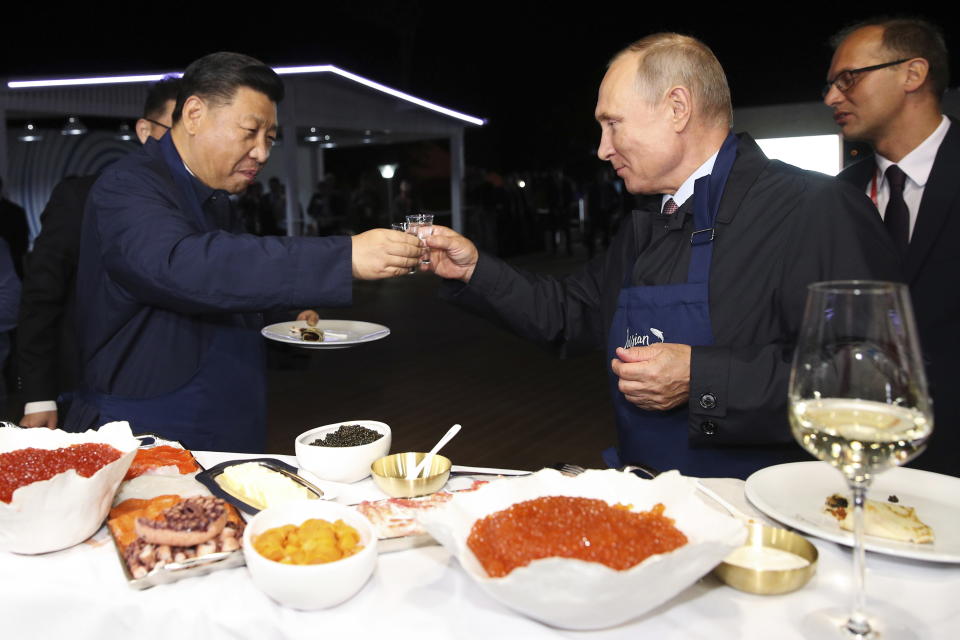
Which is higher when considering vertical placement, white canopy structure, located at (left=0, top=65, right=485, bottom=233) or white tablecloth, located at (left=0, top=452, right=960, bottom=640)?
white canopy structure, located at (left=0, top=65, right=485, bottom=233)

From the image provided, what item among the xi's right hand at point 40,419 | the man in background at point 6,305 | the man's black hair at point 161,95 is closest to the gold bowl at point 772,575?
the xi's right hand at point 40,419

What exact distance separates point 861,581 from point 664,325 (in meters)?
0.94

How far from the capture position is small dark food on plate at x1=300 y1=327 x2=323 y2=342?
8.11ft

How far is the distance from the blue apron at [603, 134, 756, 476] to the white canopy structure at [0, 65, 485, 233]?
6801 millimetres

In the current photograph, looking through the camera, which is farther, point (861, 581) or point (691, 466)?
point (691, 466)

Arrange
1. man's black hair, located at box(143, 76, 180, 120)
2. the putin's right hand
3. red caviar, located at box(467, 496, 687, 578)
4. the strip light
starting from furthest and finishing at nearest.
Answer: the strip light → man's black hair, located at box(143, 76, 180, 120) → the putin's right hand → red caviar, located at box(467, 496, 687, 578)

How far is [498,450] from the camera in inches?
183

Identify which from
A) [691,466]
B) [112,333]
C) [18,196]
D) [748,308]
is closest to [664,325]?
[748,308]

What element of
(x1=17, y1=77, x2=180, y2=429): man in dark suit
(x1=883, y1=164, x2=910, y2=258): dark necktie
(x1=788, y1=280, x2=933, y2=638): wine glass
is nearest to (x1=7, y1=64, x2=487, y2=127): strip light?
(x1=17, y1=77, x2=180, y2=429): man in dark suit

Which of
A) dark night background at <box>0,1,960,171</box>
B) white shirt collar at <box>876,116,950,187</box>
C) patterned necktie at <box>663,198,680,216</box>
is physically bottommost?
patterned necktie at <box>663,198,680,216</box>

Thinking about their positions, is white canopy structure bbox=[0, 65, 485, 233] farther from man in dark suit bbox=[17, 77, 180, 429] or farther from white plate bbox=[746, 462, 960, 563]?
white plate bbox=[746, 462, 960, 563]

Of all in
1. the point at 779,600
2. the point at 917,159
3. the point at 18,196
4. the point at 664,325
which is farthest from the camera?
the point at 18,196

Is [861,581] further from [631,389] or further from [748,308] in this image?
[748,308]

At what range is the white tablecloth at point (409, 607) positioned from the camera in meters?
1.07
